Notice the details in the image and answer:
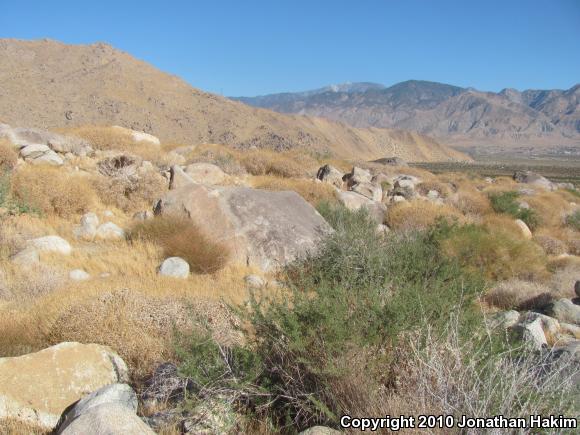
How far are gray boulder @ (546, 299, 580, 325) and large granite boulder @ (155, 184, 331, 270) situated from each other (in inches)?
135

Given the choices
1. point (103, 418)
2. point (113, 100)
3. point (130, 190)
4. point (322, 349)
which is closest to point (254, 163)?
point (130, 190)

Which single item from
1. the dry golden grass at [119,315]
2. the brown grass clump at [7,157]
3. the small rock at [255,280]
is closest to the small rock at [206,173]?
Result: the brown grass clump at [7,157]

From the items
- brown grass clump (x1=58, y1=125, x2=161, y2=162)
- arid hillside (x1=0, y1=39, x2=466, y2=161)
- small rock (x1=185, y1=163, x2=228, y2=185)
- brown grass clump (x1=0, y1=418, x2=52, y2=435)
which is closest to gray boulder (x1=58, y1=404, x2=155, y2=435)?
brown grass clump (x1=0, y1=418, x2=52, y2=435)

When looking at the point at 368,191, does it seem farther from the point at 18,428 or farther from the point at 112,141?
the point at 18,428

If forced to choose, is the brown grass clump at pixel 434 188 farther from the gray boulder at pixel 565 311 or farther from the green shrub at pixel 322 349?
the green shrub at pixel 322 349

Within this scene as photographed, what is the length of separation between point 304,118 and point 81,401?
10521 centimetres

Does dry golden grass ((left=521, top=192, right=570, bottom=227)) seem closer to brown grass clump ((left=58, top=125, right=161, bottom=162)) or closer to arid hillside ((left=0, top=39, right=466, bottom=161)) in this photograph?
brown grass clump ((left=58, top=125, right=161, bottom=162))

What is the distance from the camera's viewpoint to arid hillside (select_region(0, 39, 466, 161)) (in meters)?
52.6

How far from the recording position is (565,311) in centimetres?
638

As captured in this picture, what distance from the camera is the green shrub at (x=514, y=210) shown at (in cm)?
1390

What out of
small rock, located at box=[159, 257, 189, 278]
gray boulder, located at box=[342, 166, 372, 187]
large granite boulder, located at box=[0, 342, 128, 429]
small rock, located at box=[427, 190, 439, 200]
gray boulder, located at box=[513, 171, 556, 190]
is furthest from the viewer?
gray boulder, located at box=[513, 171, 556, 190]

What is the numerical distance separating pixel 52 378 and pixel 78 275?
101 inches

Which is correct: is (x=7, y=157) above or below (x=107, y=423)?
above

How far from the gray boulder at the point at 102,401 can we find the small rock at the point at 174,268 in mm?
2774
